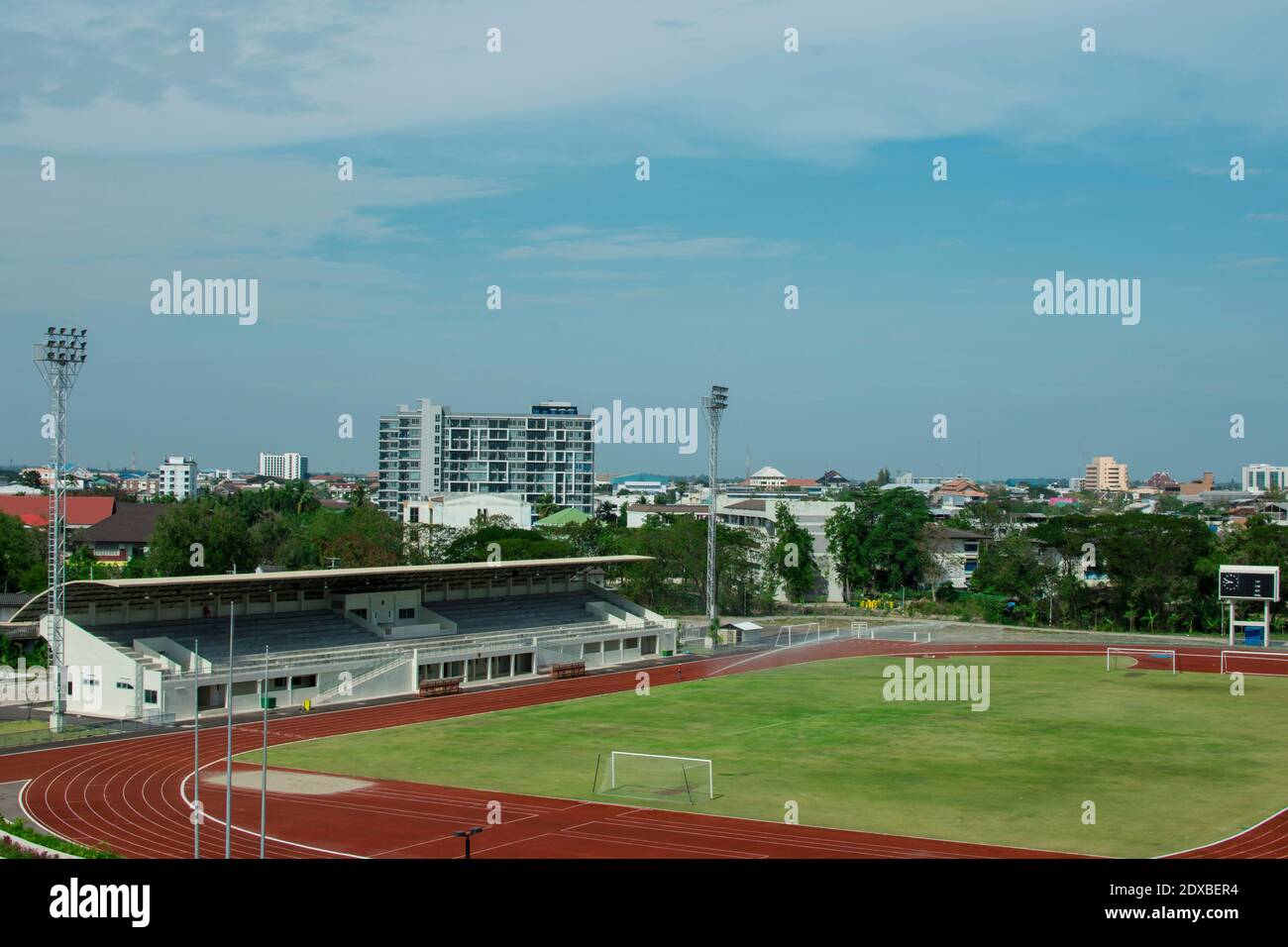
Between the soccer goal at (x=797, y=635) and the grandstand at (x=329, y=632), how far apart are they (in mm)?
8007

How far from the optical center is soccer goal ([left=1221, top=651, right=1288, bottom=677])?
62.1 meters

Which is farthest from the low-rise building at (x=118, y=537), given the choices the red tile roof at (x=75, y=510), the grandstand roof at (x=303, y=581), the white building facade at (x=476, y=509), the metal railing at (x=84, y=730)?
the metal railing at (x=84, y=730)

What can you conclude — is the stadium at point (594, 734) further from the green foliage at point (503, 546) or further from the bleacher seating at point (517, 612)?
the green foliage at point (503, 546)

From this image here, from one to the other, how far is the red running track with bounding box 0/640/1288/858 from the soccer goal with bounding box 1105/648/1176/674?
3328cm

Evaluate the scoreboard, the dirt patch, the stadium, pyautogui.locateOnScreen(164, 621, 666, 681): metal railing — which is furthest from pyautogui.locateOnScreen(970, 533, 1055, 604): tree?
the dirt patch

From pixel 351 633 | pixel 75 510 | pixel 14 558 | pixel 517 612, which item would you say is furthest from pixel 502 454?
pixel 351 633

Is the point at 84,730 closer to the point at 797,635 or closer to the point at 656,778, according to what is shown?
the point at 656,778

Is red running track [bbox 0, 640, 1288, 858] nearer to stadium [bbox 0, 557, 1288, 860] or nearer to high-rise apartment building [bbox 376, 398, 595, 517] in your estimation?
A: stadium [bbox 0, 557, 1288, 860]

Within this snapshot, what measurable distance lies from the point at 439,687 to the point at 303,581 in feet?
26.3

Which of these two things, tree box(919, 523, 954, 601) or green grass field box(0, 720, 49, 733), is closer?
green grass field box(0, 720, 49, 733)

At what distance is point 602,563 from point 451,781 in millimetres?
34747

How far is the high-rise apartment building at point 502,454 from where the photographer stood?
163m

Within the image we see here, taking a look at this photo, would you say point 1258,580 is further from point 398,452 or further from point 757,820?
point 398,452

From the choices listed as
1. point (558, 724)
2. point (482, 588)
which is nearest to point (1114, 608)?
point (482, 588)
